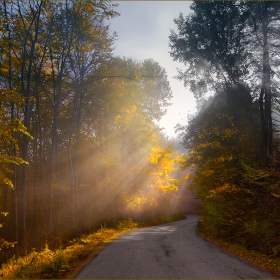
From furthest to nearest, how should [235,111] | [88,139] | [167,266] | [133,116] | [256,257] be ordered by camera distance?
[88,139] → [133,116] → [235,111] → [256,257] → [167,266]

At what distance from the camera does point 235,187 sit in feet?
51.8

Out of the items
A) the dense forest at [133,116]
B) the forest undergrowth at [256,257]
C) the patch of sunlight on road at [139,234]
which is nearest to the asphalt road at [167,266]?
the forest undergrowth at [256,257]

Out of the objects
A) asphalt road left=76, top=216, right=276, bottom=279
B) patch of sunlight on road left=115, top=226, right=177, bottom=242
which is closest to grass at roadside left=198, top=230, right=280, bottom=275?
asphalt road left=76, top=216, right=276, bottom=279

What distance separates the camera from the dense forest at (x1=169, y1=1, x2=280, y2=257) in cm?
1502

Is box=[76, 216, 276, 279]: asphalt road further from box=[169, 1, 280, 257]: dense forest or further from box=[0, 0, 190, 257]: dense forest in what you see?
box=[0, 0, 190, 257]: dense forest

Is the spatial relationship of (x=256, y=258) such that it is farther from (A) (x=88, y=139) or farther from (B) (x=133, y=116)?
(A) (x=88, y=139)

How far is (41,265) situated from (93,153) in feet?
53.4

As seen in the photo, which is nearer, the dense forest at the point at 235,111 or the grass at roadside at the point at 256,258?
the grass at roadside at the point at 256,258

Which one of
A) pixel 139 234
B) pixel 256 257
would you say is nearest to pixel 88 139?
pixel 139 234

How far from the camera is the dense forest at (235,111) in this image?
15016 mm

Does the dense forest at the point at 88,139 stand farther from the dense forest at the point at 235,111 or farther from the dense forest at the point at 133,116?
the dense forest at the point at 235,111

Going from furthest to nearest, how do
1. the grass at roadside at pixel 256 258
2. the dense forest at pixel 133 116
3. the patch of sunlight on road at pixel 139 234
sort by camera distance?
the patch of sunlight on road at pixel 139 234 < the dense forest at pixel 133 116 < the grass at roadside at pixel 256 258

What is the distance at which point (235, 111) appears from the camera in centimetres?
1841

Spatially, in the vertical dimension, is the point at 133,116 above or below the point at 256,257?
above
